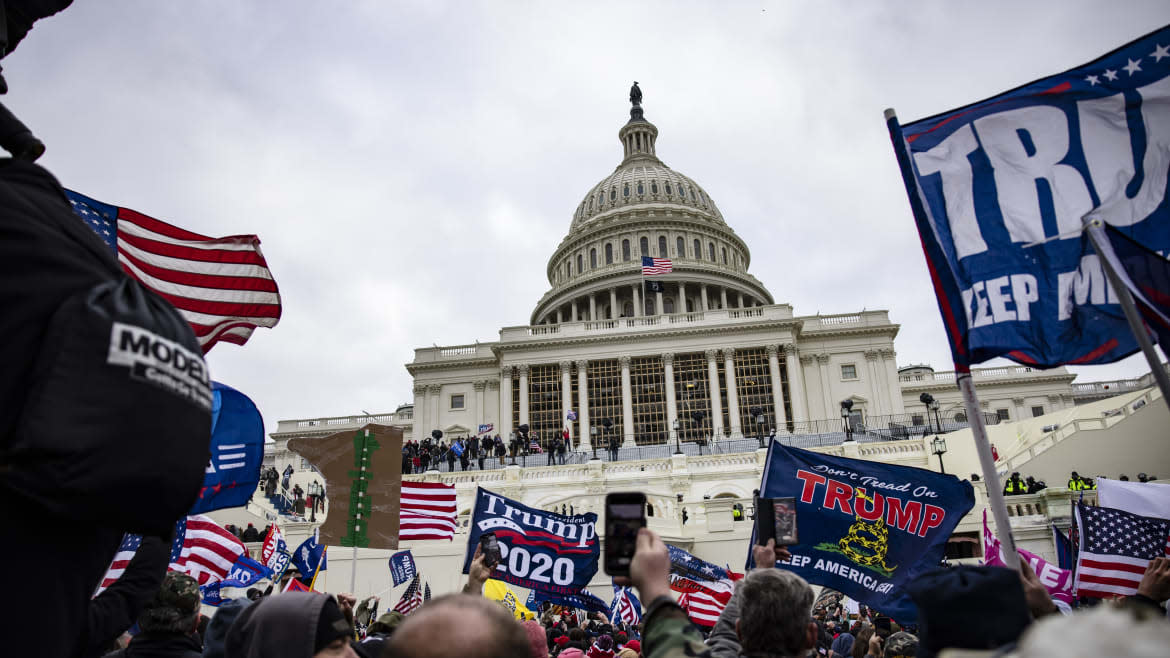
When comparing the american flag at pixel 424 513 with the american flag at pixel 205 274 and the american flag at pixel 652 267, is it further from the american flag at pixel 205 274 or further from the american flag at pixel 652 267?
the american flag at pixel 652 267

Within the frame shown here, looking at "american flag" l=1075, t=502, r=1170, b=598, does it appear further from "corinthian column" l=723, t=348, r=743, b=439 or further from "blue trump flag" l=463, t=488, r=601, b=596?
"corinthian column" l=723, t=348, r=743, b=439

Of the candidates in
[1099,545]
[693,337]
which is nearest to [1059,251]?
[1099,545]

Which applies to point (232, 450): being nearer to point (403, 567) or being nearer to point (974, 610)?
point (974, 610)

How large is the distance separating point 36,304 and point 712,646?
117 inches

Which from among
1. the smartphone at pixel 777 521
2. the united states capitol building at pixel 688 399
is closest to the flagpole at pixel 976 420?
the smartphone at pixel 777 521

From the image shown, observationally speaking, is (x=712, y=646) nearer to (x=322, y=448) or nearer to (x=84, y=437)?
A: (x=84, y=437)

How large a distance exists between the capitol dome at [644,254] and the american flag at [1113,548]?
57935mm

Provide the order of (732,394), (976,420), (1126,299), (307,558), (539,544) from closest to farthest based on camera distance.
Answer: (1126,299), (976,420), (539,544), (307,558), (732,394)

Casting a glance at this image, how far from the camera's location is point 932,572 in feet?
9.23

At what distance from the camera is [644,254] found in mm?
79812

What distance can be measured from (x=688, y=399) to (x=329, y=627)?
173 feet

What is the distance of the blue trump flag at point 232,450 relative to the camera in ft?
22.7

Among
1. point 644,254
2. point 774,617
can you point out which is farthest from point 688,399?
point 774,617

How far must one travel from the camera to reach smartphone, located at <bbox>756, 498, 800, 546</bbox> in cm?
402
